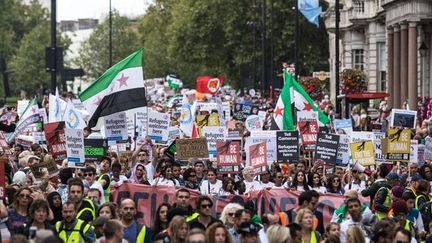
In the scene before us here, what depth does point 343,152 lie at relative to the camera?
2673 centimetres

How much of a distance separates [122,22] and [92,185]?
5448 inches

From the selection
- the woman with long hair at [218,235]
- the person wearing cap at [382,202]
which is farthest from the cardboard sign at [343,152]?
the woman with long hair at [218,235]

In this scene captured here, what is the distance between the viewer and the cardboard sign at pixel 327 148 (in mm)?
26172

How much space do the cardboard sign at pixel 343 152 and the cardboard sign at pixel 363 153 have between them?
1.82ft

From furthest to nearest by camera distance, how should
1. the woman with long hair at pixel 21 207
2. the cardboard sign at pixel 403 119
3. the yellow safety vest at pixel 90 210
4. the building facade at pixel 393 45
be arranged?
1. the building facade at pixel 393 45
2. the cardboard sign at pixel 403 119
3. the yellow safety vest at pixel 90 210
4. the woman with long hair at pixel 21 207

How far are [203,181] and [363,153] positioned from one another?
3323mm

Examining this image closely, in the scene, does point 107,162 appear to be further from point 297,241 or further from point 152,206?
point 297,241

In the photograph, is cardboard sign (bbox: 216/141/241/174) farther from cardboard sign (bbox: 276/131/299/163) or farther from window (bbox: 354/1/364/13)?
window (bbox: 354/1/364/13)

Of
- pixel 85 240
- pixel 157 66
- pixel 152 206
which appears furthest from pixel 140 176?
pixel 157 66

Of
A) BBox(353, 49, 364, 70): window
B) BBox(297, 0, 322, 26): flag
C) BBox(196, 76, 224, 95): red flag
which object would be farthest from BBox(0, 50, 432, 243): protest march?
BBox(353, 49, 364, 70): window

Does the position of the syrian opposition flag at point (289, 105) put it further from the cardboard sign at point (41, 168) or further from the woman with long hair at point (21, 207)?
the woman with long hair at point (21, 207)

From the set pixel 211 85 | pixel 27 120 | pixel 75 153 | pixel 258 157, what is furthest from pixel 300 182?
pixel 211 85

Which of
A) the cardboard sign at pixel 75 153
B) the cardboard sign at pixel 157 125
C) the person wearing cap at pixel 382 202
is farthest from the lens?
the cardboard sign at pixel 157 125

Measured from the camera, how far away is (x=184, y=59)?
99.6 m
